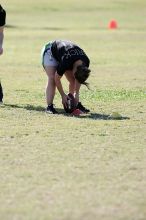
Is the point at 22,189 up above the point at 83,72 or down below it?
below

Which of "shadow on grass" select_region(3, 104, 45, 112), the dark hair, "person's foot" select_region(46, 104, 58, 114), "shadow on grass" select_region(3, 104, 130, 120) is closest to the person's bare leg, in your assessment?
"person's foot" select_region(46, 104, 58, 114)

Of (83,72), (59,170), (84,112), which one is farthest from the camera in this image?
(84,112)

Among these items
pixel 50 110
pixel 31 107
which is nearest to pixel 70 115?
pixel 50 110

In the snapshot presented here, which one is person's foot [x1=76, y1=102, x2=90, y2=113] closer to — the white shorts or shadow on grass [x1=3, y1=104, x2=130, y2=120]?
shadow on grass [x1=3, y1=104, x2=130, y2=120]

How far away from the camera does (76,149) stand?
905cm

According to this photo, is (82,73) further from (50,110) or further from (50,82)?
(50,110)

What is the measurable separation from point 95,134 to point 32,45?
1989 cm

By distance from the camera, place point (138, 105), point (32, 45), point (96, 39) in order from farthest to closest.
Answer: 1. point (96, 39)
2. point (32, 45)
3. point (138, 105)

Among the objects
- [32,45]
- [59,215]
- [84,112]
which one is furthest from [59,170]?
[32,45]

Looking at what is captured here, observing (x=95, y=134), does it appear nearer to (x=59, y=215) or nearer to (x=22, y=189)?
(x=22, y=189)

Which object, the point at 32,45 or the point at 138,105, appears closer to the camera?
the point at 138,105

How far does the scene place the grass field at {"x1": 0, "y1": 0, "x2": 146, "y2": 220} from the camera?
6543 millimetres

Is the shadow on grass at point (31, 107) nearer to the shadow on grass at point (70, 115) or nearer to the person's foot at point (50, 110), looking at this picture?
the shadow on grass at point (70, 115)

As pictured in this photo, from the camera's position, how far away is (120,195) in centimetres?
686
